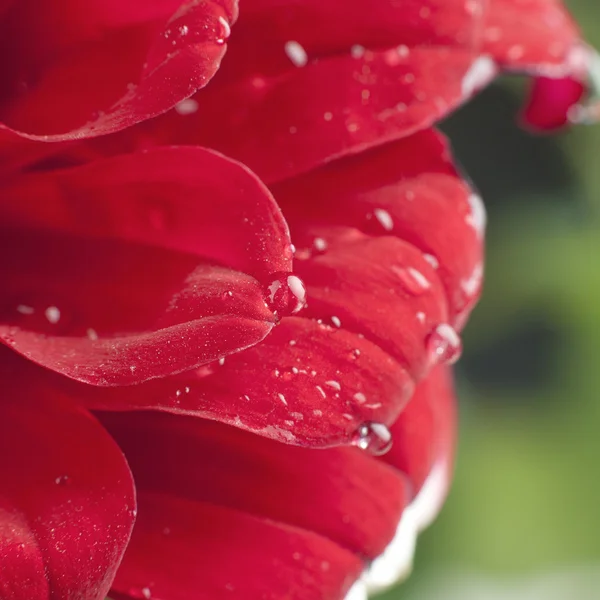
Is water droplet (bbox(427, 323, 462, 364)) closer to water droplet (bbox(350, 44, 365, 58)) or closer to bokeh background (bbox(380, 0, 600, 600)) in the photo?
water droplet (bbox(350, 44, 365, 58))

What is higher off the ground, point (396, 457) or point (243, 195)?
point (243, 195)

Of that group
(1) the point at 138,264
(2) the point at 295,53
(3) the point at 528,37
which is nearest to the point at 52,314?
(1) the point at 138,264

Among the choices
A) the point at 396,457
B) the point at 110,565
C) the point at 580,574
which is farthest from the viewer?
the point at 580,574

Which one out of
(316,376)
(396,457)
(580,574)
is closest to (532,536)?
(580,574)

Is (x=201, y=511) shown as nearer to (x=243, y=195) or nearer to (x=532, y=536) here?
(x=243, y=195)

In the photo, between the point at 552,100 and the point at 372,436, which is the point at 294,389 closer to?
the point at 372,436
